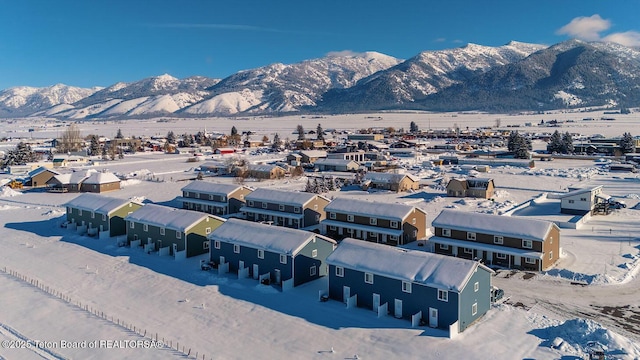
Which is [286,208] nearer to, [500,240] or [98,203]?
[98,203]

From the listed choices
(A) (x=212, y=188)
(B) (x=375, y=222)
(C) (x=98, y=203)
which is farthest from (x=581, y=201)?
(C) (x=98, y=203)

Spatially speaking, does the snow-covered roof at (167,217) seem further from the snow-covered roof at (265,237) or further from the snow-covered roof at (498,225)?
the snow-covered roof at (498,225)

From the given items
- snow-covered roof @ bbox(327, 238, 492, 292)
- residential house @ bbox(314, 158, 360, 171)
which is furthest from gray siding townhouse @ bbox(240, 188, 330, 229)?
residential house @ bbox(314, 158, 360, 171)

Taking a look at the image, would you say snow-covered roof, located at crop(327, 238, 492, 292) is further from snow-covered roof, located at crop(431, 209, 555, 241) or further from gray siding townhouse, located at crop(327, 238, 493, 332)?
snow-covered roof, located at crop(431, 209, 555, 241)

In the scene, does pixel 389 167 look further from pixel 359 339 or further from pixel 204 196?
pixel 359 339

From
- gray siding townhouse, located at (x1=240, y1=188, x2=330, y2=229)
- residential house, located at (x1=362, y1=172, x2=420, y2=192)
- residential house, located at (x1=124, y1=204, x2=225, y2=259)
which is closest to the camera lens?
residential house, located at (x1=124, y1=204, x2=225, y2=259)

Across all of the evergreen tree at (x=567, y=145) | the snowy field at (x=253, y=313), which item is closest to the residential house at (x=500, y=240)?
the snowy field at (x=253, y=313)

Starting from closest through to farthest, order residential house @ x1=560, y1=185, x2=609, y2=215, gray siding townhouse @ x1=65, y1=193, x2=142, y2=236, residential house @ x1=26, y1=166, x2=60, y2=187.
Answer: gray siding townhouse @ x1=65, y1=193, x2=142, y2=236 → residential house @ x1=560, y1=185, x2=609, y2=215 → residential house @ x1=26, y1=166, x2=60, y2=187
